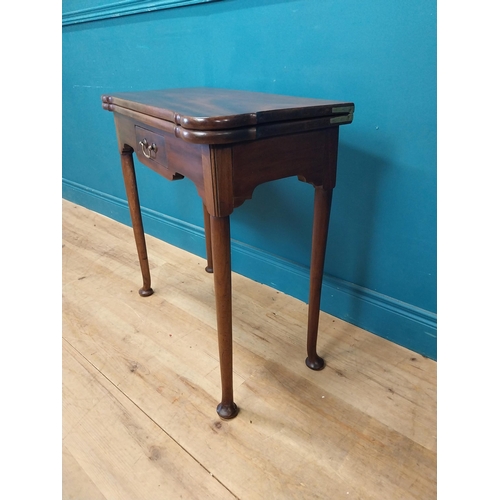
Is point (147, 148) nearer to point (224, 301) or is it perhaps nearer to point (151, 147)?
point (151, 147)

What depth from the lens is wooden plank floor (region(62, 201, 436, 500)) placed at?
0.85 m

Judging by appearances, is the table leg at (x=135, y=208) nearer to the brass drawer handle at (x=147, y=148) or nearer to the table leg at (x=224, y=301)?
the brass drawer handle at (x=147, y=148)

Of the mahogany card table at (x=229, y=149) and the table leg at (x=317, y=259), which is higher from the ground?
the mahogany card table at (x=229, y=149)

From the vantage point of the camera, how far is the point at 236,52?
4.28 ft

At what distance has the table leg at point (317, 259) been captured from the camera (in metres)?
0.97

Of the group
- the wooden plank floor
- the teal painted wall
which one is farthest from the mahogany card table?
the teal painted wall

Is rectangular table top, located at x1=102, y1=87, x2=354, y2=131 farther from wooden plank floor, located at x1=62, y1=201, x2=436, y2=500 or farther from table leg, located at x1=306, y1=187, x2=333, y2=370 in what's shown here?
wooden plank floor, located at x1=62, y1=201, x2=436, y2=500

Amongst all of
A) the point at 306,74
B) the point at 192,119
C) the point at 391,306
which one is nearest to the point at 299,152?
the point at 192,119

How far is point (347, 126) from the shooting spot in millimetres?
1134

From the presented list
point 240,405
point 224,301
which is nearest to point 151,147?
point 224,301

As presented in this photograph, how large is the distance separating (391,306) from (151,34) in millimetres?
1415

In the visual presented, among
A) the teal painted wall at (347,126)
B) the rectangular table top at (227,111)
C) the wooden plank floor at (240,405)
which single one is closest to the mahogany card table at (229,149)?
the rectangular table top at (227,111)

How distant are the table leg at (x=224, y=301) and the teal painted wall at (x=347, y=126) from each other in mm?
540

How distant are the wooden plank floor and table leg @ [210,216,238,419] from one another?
0.17 ft
